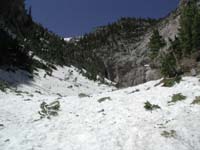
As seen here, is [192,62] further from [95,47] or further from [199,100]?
[95,47]

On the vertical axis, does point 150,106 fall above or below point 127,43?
below

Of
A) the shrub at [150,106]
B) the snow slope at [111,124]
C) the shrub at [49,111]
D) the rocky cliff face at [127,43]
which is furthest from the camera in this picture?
the rocky cliff face at [127,43]

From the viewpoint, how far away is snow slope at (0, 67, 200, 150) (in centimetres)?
1377

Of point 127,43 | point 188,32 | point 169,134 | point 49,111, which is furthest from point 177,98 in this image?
point 127,43

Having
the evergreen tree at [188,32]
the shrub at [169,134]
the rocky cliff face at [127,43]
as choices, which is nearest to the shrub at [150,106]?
the shrub at [169,134]

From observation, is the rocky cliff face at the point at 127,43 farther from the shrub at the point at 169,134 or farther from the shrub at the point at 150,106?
the shrub at the point at 169,134

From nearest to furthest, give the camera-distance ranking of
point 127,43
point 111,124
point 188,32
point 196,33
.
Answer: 1. point 111,124
2. point 196,33
3. point 188,32
4. point 127,43

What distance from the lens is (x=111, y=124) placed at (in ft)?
54.0

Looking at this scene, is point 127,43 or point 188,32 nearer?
point 188,32

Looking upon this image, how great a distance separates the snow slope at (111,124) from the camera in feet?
45.2

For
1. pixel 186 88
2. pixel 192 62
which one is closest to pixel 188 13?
pixel 192 62

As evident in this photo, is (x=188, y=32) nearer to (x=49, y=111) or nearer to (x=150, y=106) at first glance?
(x=150, y=106)

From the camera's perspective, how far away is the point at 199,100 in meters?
18.5

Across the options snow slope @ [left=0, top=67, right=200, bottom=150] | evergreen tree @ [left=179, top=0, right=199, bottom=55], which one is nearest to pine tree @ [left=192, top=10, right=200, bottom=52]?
evergreen tree @ [left=179, top=0, right=199, bottom=55]
